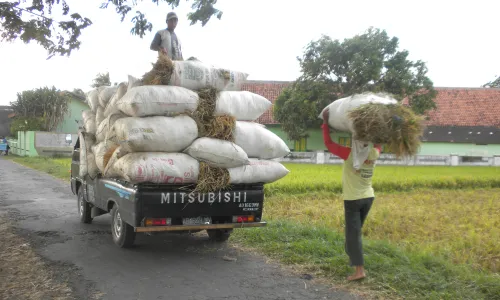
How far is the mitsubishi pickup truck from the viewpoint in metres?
5.43

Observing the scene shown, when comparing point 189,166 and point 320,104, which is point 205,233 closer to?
point 189,166

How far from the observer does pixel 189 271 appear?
5262 mm

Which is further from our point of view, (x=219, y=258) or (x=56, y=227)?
(x=56, y=227)

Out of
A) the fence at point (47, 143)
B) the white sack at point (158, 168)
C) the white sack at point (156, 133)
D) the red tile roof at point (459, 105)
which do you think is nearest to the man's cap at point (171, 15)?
the white sack at point (156, 133)

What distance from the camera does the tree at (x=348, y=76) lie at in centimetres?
2530

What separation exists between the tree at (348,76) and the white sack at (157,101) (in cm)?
1975

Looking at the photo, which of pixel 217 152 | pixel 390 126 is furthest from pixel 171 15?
pixel 390 126

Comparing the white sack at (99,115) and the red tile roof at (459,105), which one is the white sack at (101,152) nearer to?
the white sack at (99,115)

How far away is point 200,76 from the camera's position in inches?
239

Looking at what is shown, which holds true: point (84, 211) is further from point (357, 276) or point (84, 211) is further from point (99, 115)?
point (357, 276)

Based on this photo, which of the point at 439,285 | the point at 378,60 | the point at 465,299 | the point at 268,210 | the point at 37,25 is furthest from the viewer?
the point at 378,60

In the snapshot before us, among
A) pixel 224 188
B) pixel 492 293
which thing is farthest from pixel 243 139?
pixel 492 293

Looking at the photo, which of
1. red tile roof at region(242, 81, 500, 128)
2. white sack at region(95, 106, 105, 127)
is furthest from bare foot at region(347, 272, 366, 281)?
red tile roof at region(242, 81, 500, 128)

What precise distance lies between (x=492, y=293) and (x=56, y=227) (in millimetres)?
6473
